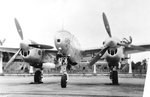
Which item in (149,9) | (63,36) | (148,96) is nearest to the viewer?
(148,96)

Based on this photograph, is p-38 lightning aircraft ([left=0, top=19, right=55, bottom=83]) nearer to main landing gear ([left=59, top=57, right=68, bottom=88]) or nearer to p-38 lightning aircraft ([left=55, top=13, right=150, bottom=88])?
p-38 lightning aircraft ([left=55, top=13, right=150, bottom=88])

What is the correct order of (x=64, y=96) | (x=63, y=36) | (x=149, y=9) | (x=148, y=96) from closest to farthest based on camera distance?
(x=148, y=96)
(x=149, y=9)
(x=64, y=96)
(x=63, y=36)

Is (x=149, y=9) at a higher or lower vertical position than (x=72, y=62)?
higher

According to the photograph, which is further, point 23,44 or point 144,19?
point 23,44

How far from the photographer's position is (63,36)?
19.0 m

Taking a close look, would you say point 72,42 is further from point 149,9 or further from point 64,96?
point 149,9

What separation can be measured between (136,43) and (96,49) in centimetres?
308

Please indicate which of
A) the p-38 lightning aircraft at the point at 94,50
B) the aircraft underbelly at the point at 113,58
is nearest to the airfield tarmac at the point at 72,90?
the p-38 lightning aircraft at the point at 94,50

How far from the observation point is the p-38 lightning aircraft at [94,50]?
18859mm

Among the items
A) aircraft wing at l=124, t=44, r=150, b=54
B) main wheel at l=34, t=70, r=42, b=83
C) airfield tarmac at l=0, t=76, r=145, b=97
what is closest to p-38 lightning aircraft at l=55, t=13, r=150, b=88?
aircraft wing at l=124, t=44, r=150, b=54

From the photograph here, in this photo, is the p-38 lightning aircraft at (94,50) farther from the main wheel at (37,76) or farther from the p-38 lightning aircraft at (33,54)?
the main wheel at (37,76)

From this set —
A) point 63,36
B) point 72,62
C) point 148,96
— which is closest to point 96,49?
point 72,62

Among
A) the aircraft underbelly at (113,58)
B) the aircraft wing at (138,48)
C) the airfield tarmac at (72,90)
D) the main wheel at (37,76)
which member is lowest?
the airfield tarmac at (72,90)

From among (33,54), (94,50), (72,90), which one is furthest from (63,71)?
(94,50)
